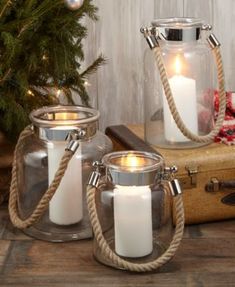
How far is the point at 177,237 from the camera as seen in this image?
1.11 meters

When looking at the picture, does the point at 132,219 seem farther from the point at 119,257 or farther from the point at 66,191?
the point at 66,191

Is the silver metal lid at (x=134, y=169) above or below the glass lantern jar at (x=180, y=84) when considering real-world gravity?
below

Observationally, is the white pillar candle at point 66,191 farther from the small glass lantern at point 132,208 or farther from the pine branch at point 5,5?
the pine branch at point 5,5

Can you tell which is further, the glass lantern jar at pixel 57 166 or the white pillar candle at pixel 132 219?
the glass lantern jar at pixel 57 166

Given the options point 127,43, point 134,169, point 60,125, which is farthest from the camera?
point 127,43

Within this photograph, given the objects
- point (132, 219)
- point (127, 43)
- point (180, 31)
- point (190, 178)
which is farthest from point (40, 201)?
point (127, 43)

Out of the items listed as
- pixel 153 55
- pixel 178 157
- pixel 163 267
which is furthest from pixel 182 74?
pixel 163 267

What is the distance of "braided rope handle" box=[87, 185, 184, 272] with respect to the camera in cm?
108

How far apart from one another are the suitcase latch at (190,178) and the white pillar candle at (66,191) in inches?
7.3

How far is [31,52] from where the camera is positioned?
1.34 m

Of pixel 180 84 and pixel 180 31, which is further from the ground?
pixel 180 31

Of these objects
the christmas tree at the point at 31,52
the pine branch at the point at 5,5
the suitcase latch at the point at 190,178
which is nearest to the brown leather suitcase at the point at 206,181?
the suitcase latch at the point at 190,178

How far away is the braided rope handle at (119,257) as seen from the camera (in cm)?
108

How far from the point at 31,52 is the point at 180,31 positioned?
0.93 feet
